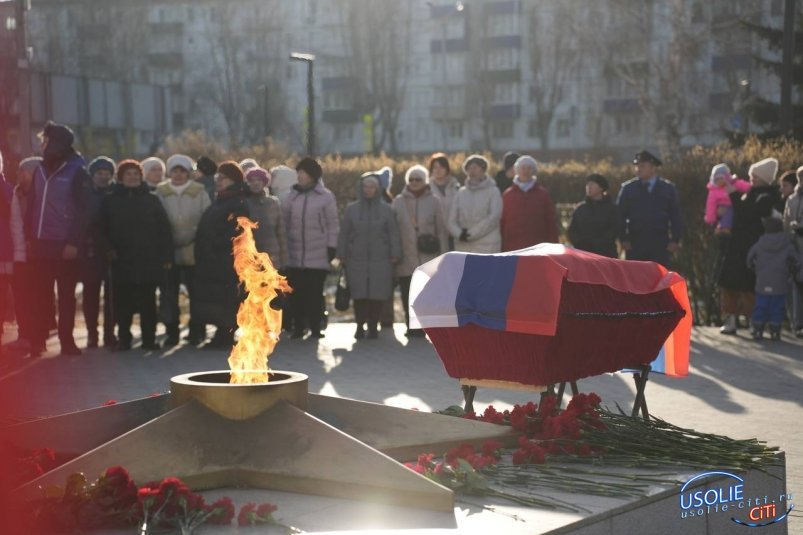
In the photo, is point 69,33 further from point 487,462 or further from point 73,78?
point 487,462

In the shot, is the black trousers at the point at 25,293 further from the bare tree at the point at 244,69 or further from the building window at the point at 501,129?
the building window at the point at 501,129

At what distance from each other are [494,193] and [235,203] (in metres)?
3.09

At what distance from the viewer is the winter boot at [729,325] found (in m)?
16.5

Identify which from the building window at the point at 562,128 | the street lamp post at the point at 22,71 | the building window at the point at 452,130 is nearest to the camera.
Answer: the street lamp post at the point at 22,71

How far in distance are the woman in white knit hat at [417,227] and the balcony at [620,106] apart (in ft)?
207

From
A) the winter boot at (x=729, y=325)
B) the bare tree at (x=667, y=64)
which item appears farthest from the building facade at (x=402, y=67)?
the winter boot at (x=729, y=325)

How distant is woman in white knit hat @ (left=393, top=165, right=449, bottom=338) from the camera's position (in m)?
16.2

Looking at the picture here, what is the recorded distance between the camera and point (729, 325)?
16562 mm

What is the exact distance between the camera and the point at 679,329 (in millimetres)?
8648

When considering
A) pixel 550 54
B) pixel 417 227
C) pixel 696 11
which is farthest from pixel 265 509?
pixel 550 54

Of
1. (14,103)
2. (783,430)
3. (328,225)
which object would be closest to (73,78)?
(14,103)

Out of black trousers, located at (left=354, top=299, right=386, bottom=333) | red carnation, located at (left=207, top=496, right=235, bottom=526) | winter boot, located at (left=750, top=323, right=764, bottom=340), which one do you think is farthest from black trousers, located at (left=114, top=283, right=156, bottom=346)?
red carnation, located at (left=207, top=496, right=235, bottom=526)

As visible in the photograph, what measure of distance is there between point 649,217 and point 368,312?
11.1ft

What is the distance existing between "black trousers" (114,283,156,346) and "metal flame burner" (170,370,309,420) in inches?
308
